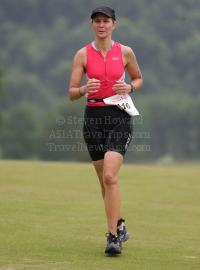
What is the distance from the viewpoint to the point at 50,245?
649 cm

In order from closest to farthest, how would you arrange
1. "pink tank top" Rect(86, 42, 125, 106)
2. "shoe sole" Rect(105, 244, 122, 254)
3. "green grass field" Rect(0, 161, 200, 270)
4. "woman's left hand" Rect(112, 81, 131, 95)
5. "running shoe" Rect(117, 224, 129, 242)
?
"green grass field" Rect(0, 161, 200, 270), "shoe sole" Rect(105, 244, 122, 254), "woman's left hand" Rect(112, 81, 131, 95), "pink tank top" Rect(86, 42, 125, 106), "running shoe" Rect(117, 224, 129, 242)

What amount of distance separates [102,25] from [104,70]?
21.4 inches

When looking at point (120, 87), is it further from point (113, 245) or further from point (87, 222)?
point (87, 222)

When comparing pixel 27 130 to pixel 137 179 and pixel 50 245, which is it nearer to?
pixel 137 179

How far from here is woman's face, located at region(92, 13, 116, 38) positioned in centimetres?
651

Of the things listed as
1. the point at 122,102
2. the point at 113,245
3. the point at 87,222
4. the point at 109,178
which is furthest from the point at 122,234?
the point at 87,222

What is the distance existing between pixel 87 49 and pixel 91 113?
2.54 feet

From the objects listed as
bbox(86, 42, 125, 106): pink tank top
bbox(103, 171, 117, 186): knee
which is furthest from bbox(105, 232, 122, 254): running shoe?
bbox(86, 42, 125, 106): pink tank top

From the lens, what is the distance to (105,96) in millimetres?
6531

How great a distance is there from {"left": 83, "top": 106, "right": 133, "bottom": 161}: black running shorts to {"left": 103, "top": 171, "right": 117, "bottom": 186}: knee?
Answer: 324 millimetres

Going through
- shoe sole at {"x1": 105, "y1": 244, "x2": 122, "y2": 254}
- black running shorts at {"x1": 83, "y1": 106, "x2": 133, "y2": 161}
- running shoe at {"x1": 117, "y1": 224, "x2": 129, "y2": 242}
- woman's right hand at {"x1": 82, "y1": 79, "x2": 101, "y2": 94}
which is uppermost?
woman's right hand at {"x1": 82, "y1": 79, "x2": 101, "y2": 94}

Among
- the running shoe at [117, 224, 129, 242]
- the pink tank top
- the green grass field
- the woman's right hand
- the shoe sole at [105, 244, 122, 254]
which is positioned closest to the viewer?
the green grass field

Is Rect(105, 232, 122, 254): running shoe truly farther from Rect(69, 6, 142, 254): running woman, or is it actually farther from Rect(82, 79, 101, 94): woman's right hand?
Rect(82, 79, 101, 94): woman's right hand

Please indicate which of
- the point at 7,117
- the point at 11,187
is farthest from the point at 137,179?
the point at 7,117
